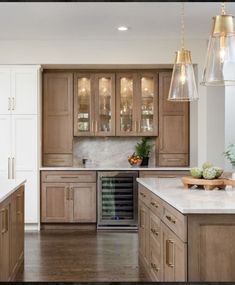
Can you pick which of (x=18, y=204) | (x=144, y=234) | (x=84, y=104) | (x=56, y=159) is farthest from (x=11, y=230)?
(x=84, y=104)

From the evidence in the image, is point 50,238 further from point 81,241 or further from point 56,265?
point 56,265

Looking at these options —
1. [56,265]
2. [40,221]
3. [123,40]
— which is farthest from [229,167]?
[56,265]

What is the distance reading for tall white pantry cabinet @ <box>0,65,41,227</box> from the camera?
6.86m

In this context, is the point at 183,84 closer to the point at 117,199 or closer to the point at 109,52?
the point at 109,52

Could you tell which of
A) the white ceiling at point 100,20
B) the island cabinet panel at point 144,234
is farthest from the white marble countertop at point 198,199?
the white ceiling at point 100,20

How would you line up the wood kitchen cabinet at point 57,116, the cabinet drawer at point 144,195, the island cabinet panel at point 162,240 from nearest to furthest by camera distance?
the island cabinet panel at point 162,240
the cabinet drawer at point 144,195
the wood kitchen cabinet at point 57,116

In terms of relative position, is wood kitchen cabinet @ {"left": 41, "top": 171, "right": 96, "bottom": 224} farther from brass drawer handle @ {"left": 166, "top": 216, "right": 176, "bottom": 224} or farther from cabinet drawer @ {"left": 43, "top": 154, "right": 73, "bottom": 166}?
brass drawer handle @ {"left": 166, "top": 216, "right": 176, "bottom": 224}

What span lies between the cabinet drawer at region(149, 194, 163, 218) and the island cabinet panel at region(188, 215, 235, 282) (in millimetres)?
896

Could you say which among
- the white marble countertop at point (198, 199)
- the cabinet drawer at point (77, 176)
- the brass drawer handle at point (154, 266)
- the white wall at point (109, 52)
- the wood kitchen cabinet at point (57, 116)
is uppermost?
the white wall at point (109, 52)

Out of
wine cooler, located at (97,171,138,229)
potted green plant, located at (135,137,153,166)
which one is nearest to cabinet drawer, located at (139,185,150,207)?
wine cooler, located at (97,171,138,229)

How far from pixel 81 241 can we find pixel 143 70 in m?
2.94

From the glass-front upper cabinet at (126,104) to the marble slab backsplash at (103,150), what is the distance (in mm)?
337

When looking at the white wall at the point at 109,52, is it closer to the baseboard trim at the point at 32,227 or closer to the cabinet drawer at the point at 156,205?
the baseboard trim at the point at 32,227

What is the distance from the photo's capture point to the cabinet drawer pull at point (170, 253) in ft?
10.2
